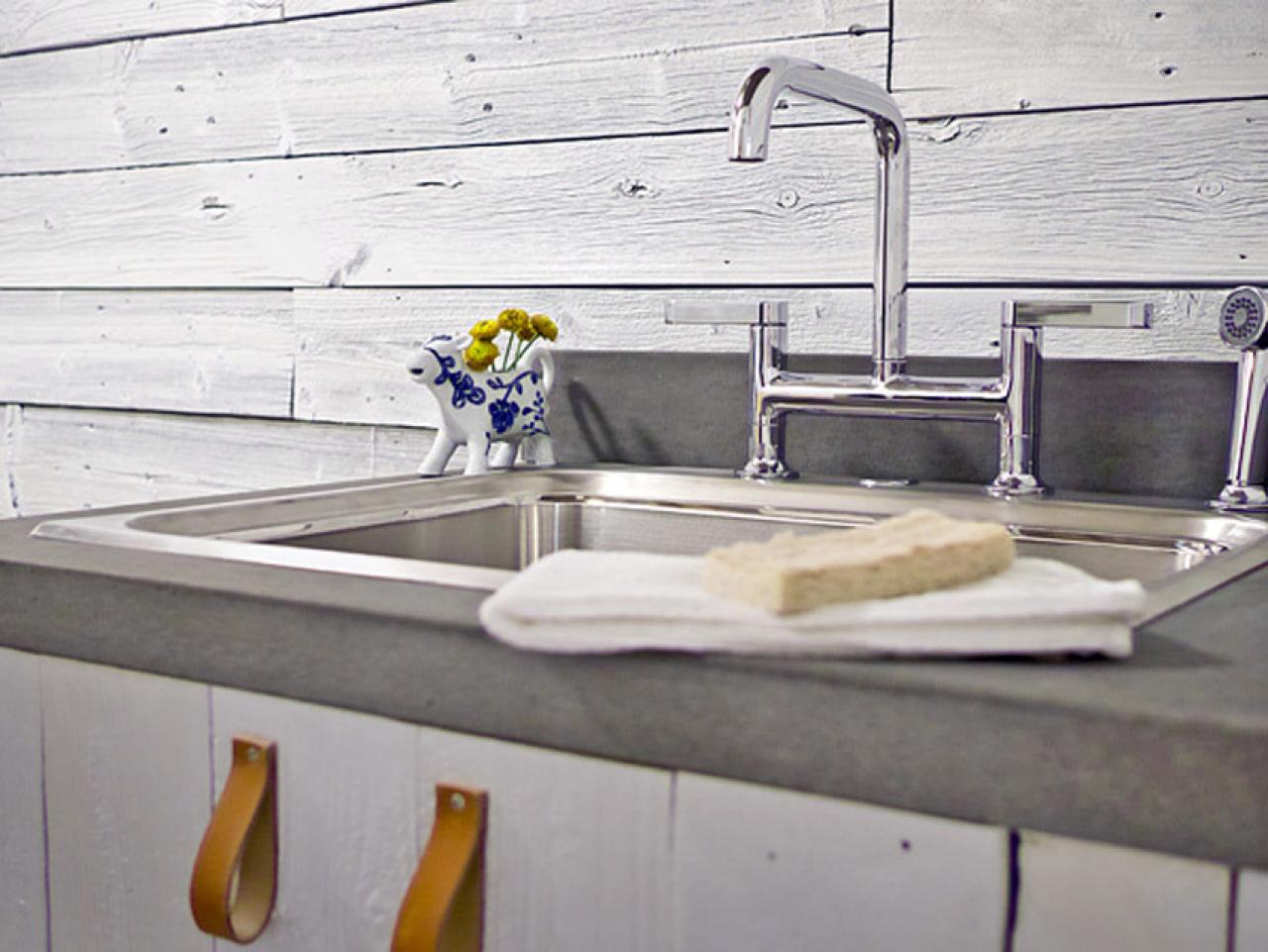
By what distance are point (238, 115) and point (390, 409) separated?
0.45 m

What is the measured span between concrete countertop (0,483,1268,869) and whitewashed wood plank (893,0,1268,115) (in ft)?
1.81

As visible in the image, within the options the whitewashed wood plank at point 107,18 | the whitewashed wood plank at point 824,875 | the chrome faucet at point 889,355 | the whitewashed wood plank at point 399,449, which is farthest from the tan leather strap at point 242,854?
the whitewashed wood plank at point 107,18

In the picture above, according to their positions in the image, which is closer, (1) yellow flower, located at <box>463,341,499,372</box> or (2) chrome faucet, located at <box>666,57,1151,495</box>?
(2) chrome faucet, located at <box>666,57,1151,495</box>

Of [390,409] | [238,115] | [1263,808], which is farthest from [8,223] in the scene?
[1263,808]

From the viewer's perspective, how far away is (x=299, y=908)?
801 mm

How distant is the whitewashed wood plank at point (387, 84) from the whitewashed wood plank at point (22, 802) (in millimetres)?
879

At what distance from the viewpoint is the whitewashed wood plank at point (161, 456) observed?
69.4 inches

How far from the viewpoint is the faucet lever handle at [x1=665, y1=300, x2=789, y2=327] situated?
51.1 inches

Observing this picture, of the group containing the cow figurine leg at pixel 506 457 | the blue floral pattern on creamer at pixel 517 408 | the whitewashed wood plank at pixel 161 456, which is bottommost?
the whitewashed wood plank at pixel 161 456

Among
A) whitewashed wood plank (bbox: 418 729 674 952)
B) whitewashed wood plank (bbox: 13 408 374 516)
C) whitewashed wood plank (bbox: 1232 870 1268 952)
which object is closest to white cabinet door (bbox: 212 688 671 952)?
whitewashed wood plank (bbox: 418 729 674 952)

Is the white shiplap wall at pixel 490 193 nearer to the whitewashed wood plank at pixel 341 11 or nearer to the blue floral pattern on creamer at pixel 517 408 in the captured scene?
the whitewashed wood plank at pixel 341 11

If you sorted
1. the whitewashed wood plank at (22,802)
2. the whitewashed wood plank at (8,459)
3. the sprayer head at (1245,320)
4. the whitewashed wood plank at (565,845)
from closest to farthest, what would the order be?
the whitewashed wood plank at (565,845) < the whitewashed wood plank at (22,802) < the sprayer head at (1245,320) < the whitewashed wood plank at (8,459)

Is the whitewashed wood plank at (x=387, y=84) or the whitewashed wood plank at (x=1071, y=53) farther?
the whitewashed wood plank at (x=387, y=84)

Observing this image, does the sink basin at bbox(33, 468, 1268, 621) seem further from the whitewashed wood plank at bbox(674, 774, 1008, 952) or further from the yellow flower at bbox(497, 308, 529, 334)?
the whitewashed wood plank at bbox(674, 774, 1008, 952)
